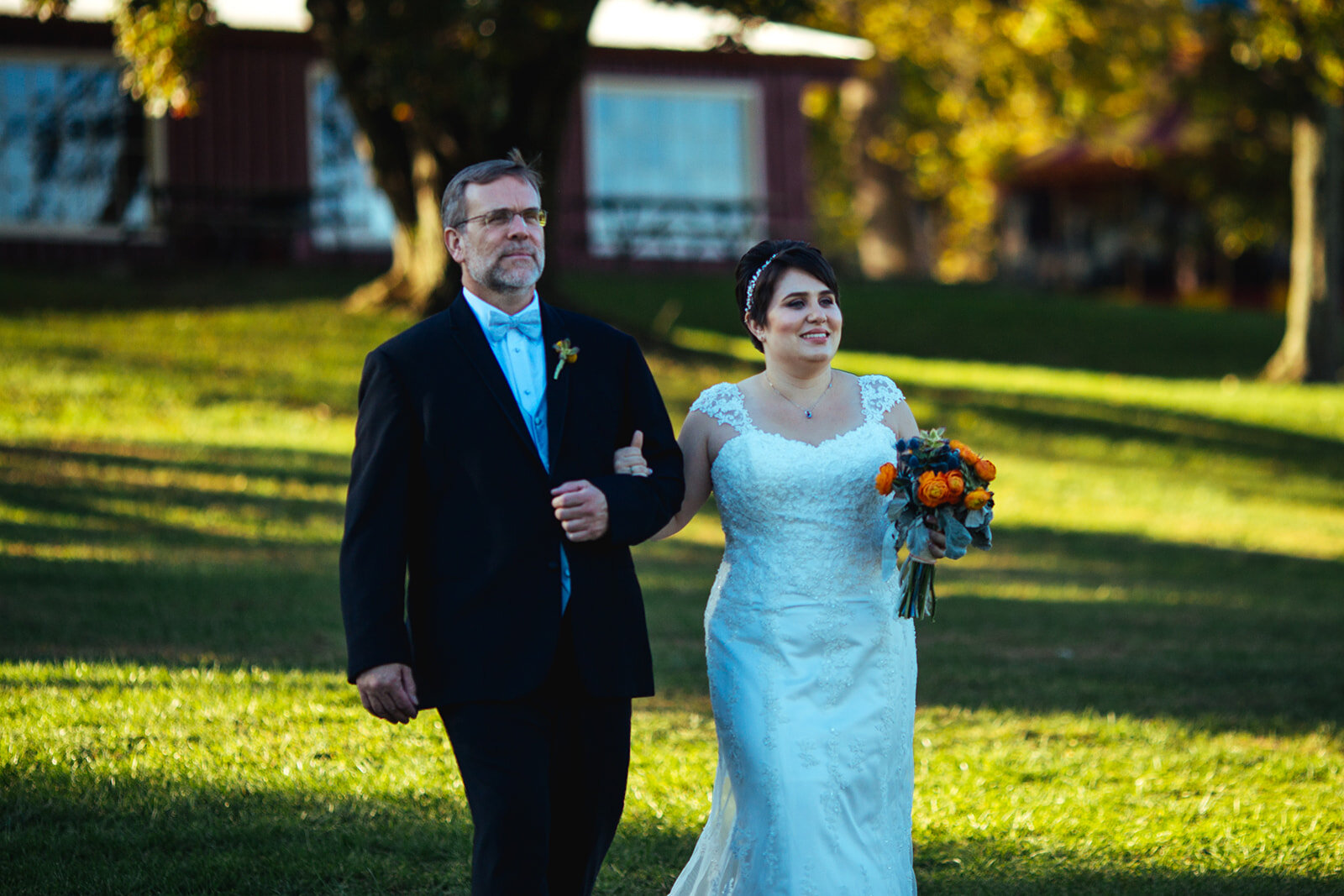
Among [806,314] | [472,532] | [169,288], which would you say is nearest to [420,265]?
[169,288]

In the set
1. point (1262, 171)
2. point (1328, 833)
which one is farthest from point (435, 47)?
point (1262, 171)

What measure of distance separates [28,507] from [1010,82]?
67.8 ft

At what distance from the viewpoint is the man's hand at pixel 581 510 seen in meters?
3.79

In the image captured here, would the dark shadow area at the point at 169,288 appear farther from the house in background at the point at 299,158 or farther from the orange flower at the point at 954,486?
the orange flower at the point at 954,486

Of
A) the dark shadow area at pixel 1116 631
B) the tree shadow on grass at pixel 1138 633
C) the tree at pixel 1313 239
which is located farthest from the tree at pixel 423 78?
the tree at pixel 1313 239

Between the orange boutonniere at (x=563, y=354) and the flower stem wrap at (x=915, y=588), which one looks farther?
the flower stem wrap at (x=915, y=588)

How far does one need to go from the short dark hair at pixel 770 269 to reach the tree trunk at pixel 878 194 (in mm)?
30123

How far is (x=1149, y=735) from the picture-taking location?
22.9 feet

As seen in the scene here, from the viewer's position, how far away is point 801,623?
4.61 meters

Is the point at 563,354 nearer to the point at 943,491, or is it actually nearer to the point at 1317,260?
the point at 943,491

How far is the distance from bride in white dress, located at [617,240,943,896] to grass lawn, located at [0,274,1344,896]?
32.4 inches

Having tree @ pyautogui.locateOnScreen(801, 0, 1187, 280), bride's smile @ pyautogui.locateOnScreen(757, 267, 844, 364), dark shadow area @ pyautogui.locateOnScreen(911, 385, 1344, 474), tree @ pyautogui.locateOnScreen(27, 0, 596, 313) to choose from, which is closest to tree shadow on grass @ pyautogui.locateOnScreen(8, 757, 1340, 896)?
bride's smile @ pyautogui.locateOnScreen(757, 267, 844, 364)

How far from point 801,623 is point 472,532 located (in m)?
1.26

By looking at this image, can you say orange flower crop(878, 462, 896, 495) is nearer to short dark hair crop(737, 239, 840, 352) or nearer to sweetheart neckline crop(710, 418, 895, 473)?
sweetheart neckline crop(710, 418, 895, 473)
